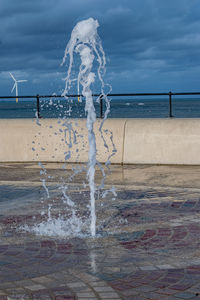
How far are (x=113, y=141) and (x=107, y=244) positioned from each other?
5.13m

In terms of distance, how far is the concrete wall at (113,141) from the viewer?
9109mm

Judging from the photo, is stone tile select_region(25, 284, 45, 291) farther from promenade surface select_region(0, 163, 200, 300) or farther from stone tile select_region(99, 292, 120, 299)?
stone tile select_region(99, 292, 120, 299)

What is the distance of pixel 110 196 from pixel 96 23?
246 cm

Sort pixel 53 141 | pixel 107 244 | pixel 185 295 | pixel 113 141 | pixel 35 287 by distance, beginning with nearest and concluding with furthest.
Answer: pixel 185 295
pixel 35 287
pixel 107 244
pixel 113 141
pixel 53 141

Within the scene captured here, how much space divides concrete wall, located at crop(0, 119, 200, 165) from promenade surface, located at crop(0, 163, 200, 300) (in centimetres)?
156

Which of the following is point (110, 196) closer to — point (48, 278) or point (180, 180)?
point (180, 180)

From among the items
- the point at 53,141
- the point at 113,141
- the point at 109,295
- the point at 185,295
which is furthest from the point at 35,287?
the point at 53,141

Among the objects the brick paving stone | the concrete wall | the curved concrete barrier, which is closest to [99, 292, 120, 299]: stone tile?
the brick paving stone

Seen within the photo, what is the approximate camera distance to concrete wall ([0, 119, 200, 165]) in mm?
9109

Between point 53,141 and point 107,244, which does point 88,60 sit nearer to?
point 107,244

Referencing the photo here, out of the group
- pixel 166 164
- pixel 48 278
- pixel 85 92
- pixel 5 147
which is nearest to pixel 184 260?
pixel 48 278

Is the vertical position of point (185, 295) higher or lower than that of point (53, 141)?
lower

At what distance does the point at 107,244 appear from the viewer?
4.37m

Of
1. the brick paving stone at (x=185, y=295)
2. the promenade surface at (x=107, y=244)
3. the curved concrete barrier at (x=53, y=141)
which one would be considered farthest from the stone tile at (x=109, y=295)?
the curved concrete barrier at (x=53, y=141)
